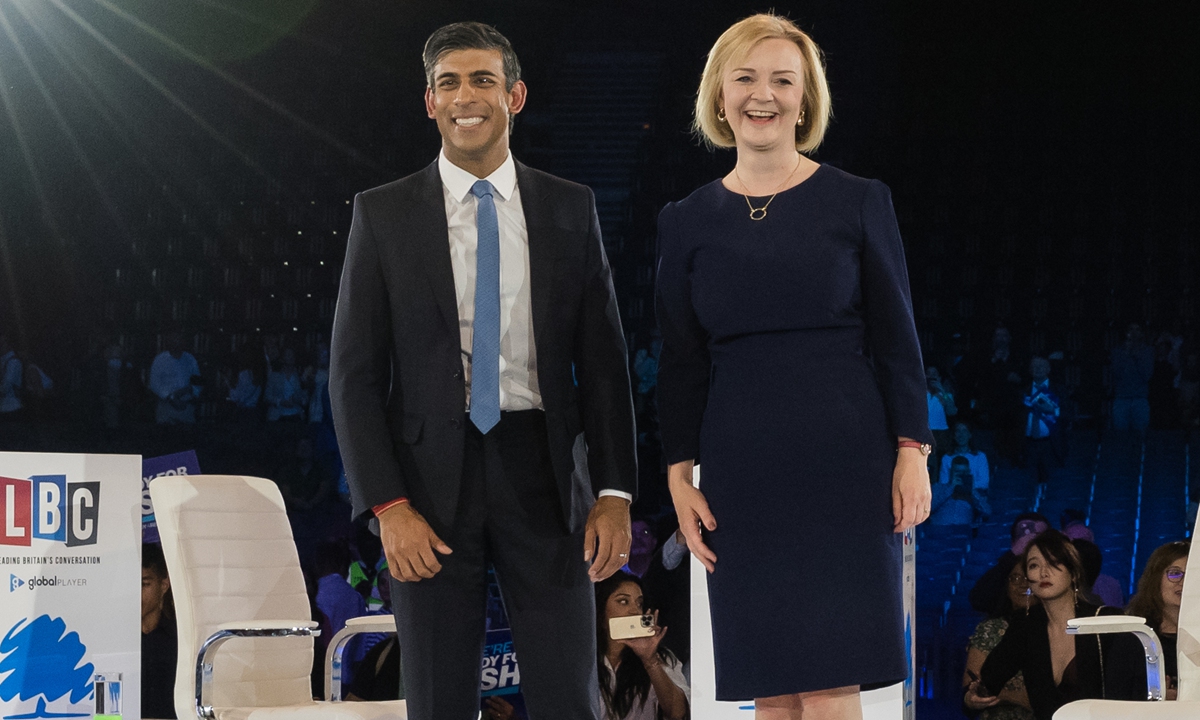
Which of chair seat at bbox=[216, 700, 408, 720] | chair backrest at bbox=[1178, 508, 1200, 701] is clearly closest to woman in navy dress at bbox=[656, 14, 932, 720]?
chair seat at bbox=[216, 700, 408, 720]

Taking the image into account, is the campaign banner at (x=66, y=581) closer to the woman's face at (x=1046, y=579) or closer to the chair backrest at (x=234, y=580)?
the chair backrest at (x=234, y=580)

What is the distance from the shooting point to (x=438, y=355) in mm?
1804

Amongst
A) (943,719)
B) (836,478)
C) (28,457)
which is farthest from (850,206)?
(943,719)

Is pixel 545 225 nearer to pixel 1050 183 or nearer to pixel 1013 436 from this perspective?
pixel 1013 436

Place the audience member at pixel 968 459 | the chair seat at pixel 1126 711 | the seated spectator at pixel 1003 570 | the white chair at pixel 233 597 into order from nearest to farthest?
1. the chair seat at pixel 1126 711
2. the white chair at pixel 233 597
3. the seated spectator at pixel 1003 570
4. the audience member at pixel 968 459

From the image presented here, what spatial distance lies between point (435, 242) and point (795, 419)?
24.3 inches

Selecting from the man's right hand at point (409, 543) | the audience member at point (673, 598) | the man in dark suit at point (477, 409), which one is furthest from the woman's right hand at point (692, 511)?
the audience member at point (673, 598)

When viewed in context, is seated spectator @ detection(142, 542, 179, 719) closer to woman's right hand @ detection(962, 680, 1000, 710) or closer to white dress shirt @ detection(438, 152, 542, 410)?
woman's right hand @ detection(962, 680, 1000, 710)

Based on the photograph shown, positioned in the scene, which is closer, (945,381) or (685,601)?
(685,601)

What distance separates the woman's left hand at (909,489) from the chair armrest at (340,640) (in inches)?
56.7

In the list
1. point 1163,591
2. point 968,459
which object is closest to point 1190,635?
point 1163,591

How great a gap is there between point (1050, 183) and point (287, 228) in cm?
424

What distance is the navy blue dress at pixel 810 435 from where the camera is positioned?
1696 millimetres

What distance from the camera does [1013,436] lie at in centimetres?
615
